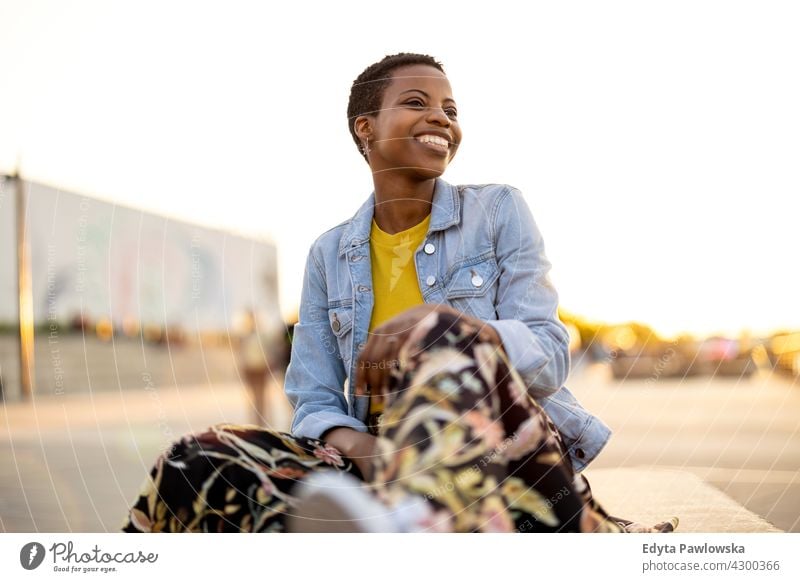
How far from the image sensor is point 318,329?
4.21ft

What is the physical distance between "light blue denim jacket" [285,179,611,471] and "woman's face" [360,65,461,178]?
5 centimetres

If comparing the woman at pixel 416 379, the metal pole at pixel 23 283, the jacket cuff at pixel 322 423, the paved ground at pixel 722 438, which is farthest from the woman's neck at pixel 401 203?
the metal pole at pixel 23 283

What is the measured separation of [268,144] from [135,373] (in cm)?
69

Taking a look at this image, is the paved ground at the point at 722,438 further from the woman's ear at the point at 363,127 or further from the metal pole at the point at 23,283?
the metal pole at the point at 23,283

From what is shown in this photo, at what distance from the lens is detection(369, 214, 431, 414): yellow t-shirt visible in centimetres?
123

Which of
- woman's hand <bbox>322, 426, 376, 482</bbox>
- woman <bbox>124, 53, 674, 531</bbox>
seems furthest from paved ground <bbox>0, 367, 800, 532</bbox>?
woman's hand <bbox>322, 426, 376, 482</bbox>

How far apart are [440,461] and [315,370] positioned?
1.32 ft

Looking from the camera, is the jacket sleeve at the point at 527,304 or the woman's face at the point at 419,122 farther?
the woman's face at the point at 419,122

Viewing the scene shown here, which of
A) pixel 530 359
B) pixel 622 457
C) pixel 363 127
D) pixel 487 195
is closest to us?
pixel 530 359

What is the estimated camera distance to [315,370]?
1.25 m

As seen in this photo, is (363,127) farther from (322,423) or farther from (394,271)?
(322,423)

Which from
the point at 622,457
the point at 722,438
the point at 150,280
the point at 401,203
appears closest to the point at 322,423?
the point at 401,203

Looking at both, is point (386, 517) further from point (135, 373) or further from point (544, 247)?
point (135, 373)

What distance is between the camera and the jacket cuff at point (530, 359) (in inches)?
38.2
